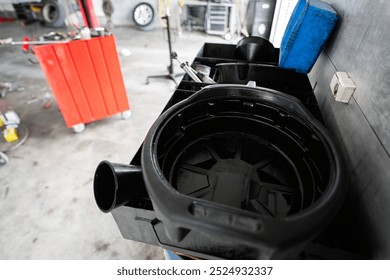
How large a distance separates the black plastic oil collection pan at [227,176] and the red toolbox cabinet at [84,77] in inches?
57.0

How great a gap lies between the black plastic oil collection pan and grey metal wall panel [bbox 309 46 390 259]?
11 centimetres

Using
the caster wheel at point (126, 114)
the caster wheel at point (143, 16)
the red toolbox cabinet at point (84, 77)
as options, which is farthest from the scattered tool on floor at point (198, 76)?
the caster wheel at point (143, 16)

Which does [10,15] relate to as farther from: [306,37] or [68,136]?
[306,37]

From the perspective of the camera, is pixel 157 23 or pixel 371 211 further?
pixel 157 23

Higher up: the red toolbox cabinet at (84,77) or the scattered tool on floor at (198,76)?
the scattered tool on floor at (198,76)

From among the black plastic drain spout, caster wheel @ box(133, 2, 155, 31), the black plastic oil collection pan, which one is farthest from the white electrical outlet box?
caster wheel @ box(133, 2, 155, 31)

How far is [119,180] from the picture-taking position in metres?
0.46

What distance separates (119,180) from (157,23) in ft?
17.1

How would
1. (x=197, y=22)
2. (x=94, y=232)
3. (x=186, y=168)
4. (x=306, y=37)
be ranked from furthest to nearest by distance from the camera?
1. (x=197, y=22)
2. (x=94, y=232)
3. (x=306, y=37)
4. (x=186, y=168)

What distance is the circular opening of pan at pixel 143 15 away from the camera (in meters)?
4.63

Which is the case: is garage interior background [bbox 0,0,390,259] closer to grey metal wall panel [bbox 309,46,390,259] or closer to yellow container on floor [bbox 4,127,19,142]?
grey metal wall panel [bbox 309,46,390,259]

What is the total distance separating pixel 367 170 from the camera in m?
0.50

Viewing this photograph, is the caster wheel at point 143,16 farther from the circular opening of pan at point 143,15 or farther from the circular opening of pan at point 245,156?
the circular opening of pan at point 245,156
